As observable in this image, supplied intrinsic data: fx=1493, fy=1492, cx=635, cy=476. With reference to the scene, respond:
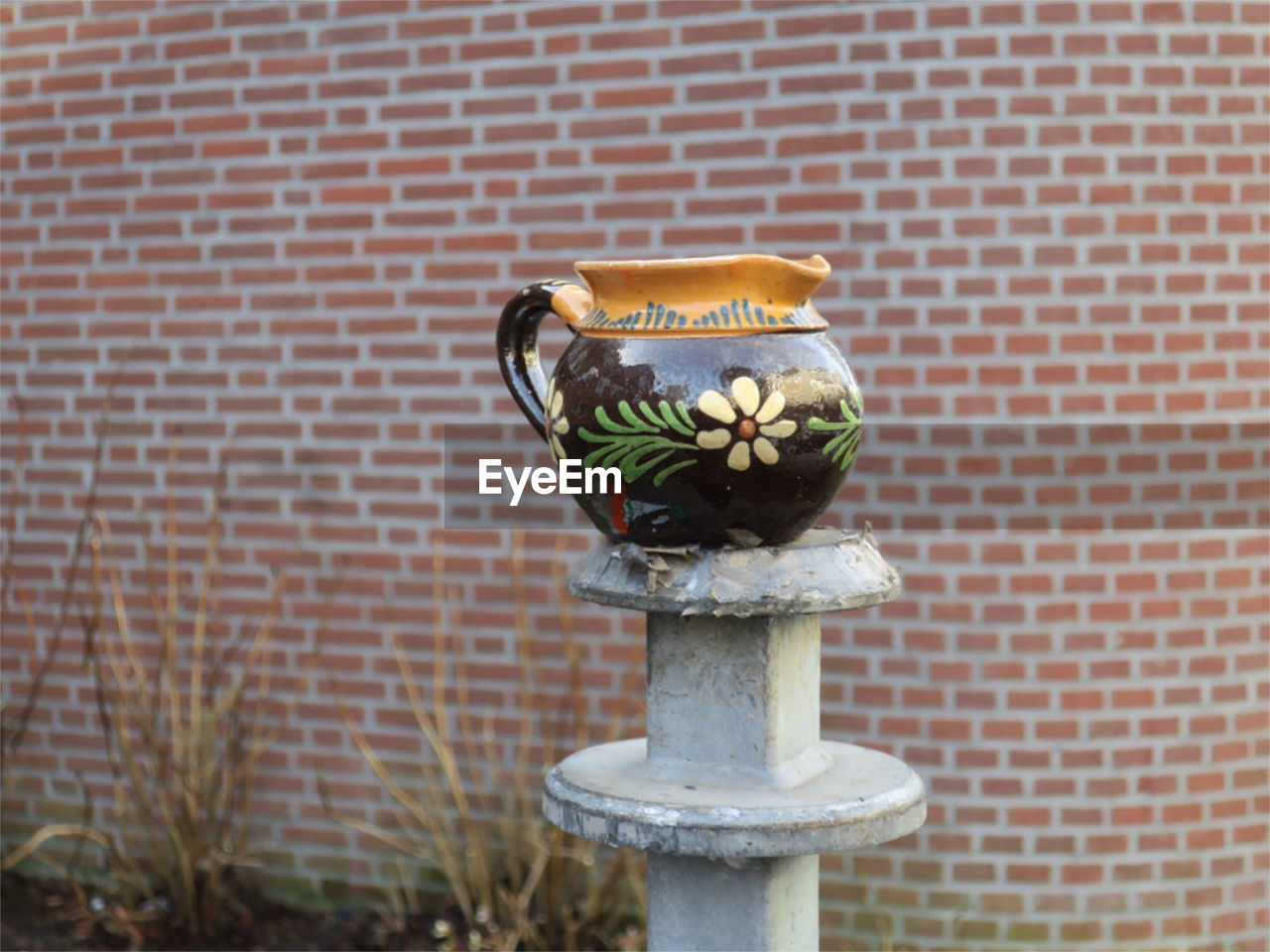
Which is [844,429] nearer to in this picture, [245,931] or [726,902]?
[726,902]

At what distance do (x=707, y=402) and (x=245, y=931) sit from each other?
2.73 metres

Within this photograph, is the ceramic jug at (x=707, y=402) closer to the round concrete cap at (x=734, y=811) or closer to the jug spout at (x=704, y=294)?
the jug spout at (x=704, y=294)

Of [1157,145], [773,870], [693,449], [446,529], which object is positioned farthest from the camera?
[446,529]

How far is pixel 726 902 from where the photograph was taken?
89.8 inches

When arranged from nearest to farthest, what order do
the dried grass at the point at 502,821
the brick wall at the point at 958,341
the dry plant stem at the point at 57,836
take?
the brick wall at the point at 958,341, the dried grass at the point at 502,821, the dry plant stem at the point at 57,836

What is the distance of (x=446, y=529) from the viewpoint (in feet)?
13.3

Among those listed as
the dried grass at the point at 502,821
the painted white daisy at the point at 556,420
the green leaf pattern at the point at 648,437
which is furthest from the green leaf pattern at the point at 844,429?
the dried grass at the point at 502,821

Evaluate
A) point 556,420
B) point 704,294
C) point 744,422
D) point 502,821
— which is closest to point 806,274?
point 704,294

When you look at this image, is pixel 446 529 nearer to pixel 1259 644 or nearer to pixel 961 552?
pixel 961 552

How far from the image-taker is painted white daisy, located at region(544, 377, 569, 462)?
222 centimetres

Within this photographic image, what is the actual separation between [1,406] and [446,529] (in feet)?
5.10

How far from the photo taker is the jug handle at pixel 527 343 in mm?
2412

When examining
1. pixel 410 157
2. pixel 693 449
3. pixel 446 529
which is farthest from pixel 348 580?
pixel 693 449

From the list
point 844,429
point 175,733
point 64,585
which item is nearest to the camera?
point 844,429
